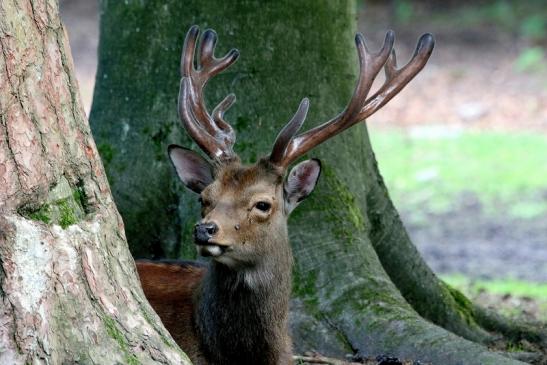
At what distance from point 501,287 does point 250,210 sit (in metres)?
5.78

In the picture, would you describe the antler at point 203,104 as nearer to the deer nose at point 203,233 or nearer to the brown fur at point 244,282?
the brown fur at point 244,282

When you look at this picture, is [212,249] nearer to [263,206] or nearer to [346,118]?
[263,206]

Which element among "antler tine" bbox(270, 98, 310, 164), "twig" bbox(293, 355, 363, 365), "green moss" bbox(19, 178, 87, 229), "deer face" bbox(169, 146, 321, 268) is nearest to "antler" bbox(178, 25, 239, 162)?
"deer face" bbox(169, 146, 321, 268)

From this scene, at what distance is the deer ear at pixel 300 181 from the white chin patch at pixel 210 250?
69 centimetres

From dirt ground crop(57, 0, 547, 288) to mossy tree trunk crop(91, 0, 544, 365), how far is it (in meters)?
4.84

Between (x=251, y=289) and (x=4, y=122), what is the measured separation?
1.84 m

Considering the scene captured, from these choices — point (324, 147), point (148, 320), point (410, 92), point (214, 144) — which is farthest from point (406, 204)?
point (148, 320)

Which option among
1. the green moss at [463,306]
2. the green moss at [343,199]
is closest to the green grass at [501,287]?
the green moss at [463,306]

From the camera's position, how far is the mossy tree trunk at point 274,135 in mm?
7051

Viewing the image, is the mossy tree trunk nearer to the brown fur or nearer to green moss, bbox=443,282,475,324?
green moss, bbox=443,282,475,324

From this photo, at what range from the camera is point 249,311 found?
5.96 m

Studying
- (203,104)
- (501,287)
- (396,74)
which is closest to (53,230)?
(203,104)

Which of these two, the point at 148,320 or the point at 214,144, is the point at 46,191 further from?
the point at 214,144

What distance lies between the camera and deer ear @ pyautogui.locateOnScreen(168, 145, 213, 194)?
6.18m
